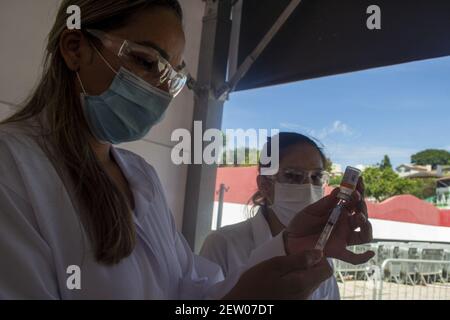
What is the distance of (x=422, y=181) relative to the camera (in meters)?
1.04

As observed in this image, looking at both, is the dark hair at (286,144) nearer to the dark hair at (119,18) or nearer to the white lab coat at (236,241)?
the white lab coat at (236,241)

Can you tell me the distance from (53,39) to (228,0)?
1266mm

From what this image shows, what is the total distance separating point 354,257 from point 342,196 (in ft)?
0.31

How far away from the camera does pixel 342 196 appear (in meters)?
0.56

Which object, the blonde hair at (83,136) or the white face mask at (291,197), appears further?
the white face mask at (291,197)

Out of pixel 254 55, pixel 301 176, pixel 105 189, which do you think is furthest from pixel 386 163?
pixel 105 189

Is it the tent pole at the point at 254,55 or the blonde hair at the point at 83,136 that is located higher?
the tent pole at the point at 254,55

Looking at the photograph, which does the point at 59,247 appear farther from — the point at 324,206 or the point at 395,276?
the point at 395,276

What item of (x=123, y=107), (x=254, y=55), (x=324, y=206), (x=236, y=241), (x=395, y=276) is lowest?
(x=395, y=276)

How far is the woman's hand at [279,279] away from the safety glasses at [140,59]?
33 cm

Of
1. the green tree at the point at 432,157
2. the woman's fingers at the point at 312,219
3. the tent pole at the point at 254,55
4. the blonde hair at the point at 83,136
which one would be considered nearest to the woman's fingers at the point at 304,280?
the woman's fingers at the point at 312,219

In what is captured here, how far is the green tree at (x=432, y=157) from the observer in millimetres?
1068

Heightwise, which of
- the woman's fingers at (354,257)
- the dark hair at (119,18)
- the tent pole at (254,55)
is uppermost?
the tent pole at (254,55)
